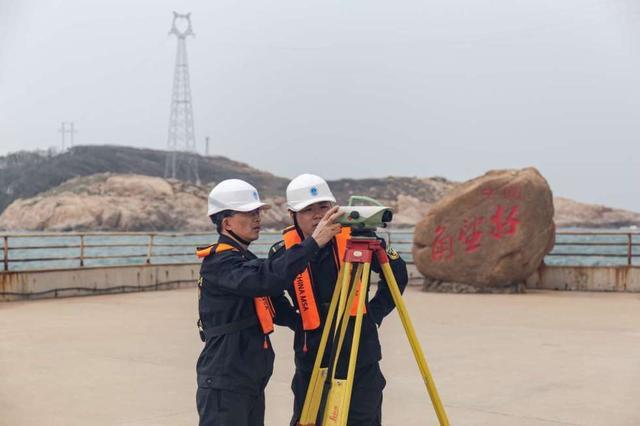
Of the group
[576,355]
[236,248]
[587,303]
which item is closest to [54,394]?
[236,248]

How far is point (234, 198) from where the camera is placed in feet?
12.3

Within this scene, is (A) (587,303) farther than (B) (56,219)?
No

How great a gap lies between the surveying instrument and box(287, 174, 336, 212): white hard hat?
18cm

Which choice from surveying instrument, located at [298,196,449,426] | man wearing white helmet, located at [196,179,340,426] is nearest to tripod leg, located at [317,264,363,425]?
surveying instrument, located at [298,196,449,426]

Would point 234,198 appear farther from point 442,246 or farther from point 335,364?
point 442,246

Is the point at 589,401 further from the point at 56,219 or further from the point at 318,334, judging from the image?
the point at 56,219

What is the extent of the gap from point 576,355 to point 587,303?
513cm

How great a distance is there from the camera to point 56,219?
93.8 meters

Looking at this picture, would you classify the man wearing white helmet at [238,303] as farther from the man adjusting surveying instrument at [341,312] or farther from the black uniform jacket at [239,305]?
the man adjusting surveying instrument at [341,312]

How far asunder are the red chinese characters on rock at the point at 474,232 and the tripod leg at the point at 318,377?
1150 cm

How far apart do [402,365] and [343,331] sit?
4.47 meters

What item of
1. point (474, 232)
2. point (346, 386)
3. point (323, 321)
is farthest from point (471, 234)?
point (346, 386)

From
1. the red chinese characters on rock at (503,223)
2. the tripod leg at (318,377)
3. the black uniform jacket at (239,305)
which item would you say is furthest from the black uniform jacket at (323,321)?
the red chinese characters on rock at (503,223)

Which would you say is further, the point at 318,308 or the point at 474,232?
the point at 474,232
